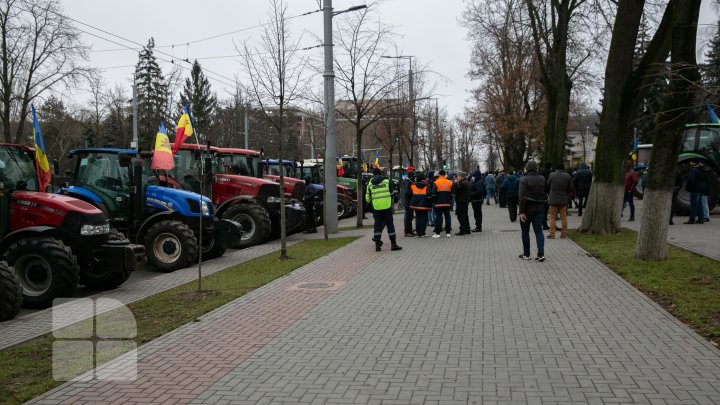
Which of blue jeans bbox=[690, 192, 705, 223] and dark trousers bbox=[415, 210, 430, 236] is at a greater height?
blue jeans bbox=[690, 192, 705, 223]

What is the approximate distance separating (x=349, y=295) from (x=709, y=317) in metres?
4.73

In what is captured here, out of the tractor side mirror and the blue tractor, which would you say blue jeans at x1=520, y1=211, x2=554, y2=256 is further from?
the tractor side mirror

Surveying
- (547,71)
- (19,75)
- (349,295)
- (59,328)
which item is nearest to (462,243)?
(349,295)

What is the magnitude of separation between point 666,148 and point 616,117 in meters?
4.33

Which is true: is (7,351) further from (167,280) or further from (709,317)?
(709,317)

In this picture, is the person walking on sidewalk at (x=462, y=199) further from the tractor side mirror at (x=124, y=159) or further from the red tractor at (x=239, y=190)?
the tractor side mirror at (x=124, y=159)

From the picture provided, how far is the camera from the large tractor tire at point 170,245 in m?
13.0

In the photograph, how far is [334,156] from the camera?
62.1ft

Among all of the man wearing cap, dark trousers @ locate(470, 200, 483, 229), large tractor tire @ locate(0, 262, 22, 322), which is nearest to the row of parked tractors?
large tractor tire @ locate(0, 262, 22, 322)

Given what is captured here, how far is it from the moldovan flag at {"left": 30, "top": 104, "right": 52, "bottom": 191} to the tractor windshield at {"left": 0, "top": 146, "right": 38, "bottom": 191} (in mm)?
142

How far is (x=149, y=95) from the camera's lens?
52.9 meters

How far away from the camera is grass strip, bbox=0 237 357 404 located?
18.4 ft

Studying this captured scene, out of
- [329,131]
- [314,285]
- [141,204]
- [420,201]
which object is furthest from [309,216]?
[314,285]

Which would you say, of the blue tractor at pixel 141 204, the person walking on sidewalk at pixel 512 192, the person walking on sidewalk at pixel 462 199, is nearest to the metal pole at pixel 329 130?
the person walking on sidewalk at pixel 462 199
